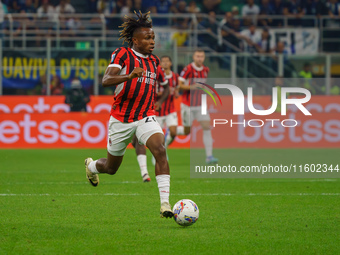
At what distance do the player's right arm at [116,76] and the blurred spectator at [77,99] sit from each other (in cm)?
1265

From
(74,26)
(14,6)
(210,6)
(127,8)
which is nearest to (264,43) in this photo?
(210,6)

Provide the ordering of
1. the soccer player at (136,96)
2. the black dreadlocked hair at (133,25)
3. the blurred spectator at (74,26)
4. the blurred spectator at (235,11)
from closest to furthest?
the soccer player at (136,96) → the black dreadlocked hair at (133,25) → the blurred spectator at (74,26) → the blurred spectator at (235,11)

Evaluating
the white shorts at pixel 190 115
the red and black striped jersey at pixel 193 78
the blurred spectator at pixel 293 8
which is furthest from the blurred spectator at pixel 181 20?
the white shorts at pixel 190 115

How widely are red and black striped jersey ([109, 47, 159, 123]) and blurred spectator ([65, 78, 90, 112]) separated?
1236cm

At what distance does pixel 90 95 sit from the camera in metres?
20.8

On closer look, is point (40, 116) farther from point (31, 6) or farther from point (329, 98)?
point (329, 98)

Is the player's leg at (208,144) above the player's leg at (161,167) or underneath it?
underneath

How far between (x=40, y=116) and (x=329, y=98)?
8519 mm

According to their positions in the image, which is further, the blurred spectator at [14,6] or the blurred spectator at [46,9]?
the blurred spectator at [14,6]

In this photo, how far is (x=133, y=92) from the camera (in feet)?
25.2

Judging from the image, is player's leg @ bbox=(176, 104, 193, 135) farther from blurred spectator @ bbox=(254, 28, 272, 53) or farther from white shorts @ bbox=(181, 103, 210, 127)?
blurred spectator @ bbox=(254, 28, 272, 53)

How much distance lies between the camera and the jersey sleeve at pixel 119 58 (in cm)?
750

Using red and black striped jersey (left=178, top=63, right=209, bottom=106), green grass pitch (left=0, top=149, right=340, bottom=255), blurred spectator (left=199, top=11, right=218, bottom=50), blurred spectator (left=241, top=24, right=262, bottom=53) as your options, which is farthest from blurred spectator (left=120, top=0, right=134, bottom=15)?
green grass pitch (left=0, top=149, right=340, bottom=255)

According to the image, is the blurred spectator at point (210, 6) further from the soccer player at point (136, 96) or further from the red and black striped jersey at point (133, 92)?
the red and black striped jersey at point (133, 92)
